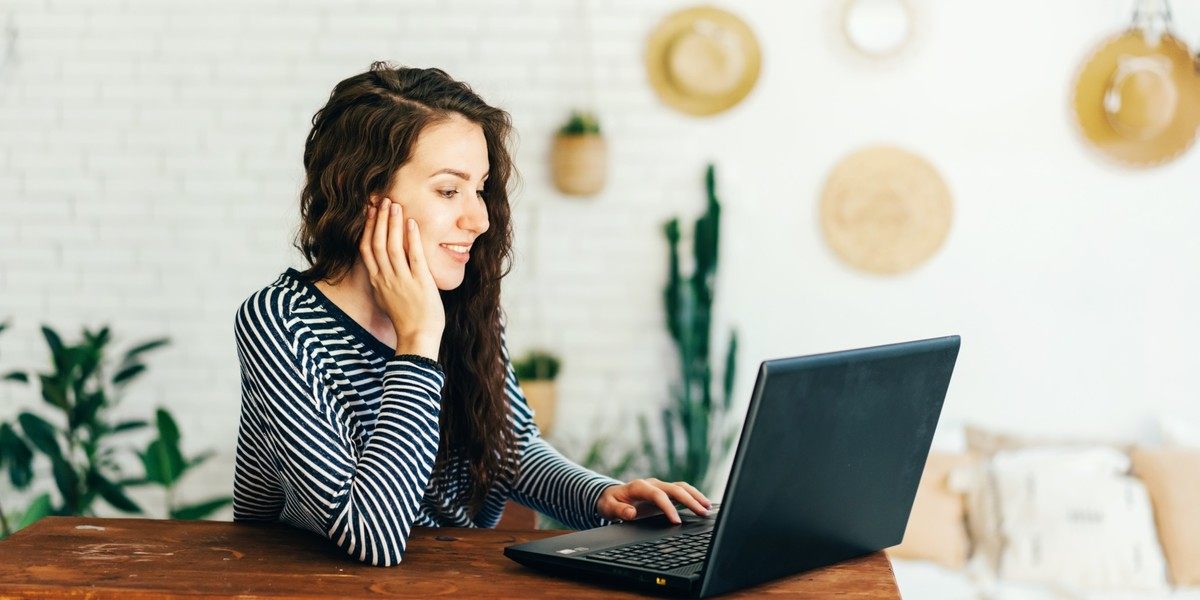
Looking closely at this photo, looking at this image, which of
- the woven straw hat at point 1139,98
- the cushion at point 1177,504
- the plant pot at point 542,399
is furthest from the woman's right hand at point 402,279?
the woven straw hat at point 1139,98

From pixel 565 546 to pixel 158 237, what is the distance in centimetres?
318

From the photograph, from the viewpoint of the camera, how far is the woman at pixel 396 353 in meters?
1.45

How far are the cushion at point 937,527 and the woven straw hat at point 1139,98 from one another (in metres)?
1.23

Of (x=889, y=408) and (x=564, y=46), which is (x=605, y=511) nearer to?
(x=889, y=408)

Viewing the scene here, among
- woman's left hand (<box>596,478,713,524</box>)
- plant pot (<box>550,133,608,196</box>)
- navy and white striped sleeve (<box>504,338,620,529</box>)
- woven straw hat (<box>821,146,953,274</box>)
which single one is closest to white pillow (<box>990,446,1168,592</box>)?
woven straw hat (<box>821,146,953,274</box>)

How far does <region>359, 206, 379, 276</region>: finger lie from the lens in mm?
1620

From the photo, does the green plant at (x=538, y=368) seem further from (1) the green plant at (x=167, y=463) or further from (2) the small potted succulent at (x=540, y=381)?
(1) the green plant at (x=167, y=463)

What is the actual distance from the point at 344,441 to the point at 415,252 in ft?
0.93

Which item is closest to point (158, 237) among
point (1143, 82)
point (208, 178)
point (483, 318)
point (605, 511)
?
point (208, 178)

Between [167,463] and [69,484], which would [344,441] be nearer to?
[167,463]

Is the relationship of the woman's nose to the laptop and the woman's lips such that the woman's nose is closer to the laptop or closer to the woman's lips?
the woman's lips

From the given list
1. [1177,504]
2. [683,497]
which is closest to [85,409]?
[683,497]

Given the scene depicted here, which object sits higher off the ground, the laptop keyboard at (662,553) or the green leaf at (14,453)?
the laptop keyboard at (662,553)

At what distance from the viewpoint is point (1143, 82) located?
3705 mm
